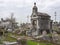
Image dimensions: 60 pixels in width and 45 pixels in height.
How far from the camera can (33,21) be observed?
48188mm

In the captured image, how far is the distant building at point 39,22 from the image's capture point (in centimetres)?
4572

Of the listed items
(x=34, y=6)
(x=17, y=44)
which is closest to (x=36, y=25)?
(x=34, y=6)

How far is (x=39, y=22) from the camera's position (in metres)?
46.0

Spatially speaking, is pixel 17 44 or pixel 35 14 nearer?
pixel 17 44

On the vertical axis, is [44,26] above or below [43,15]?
below

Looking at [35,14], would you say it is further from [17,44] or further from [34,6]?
[17,44]

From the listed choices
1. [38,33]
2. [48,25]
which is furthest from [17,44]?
[48,25]

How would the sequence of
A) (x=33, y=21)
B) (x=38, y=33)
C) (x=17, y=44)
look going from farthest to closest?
(x=33, y=21)
(x=38, y=33)
(x=17, y=44)

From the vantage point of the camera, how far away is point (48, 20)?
47.6m

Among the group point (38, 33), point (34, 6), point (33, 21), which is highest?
point (34, 6)

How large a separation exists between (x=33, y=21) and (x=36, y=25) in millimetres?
1873

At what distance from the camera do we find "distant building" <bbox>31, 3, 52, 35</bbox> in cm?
4572

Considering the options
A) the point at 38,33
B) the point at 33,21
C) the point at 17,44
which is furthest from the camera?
the point at 33,21

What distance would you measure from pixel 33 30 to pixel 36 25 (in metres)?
1.78
